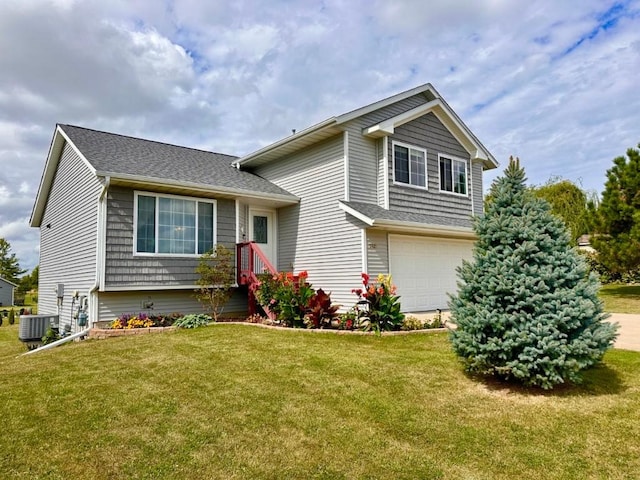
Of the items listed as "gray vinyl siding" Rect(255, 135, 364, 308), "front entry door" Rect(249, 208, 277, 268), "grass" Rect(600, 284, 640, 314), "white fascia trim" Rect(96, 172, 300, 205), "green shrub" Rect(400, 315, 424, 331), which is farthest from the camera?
"front entry door" Rect(249, 208, 277, 268)

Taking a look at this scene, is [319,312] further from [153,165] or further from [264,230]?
[153,165]

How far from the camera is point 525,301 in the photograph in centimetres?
457

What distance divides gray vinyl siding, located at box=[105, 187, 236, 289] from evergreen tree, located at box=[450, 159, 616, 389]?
7668mm

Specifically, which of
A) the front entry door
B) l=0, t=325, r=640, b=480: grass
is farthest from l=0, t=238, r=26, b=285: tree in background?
l=0, t=325, r=640, b=480: grass

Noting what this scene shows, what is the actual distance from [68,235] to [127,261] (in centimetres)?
417

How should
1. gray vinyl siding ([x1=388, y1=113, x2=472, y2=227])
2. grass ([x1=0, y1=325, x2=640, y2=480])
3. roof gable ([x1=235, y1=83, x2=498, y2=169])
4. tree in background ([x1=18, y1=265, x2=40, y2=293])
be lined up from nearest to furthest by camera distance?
grass ([x1=0, y1=325, x2=640, y2=480]), roof gable ([x1=235, y1=83, x2=498, y2=169]), gray vinyl siding ([x1=388, y1=113, x2=472, y2=227]), tree in background ([x1=18, y1=265, x2=40, y2=293])

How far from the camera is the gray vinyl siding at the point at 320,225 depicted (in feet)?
36.4

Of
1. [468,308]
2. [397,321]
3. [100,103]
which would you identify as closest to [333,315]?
[397,321]

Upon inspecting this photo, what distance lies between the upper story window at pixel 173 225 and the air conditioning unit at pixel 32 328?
4.23 metres

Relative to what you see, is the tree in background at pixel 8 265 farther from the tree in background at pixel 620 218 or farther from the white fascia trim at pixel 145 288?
the tree in background at pixel 620 218

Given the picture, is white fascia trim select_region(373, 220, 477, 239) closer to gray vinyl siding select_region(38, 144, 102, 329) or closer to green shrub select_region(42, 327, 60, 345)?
gray vinyl siding select_region(38, 144, 102, 329)

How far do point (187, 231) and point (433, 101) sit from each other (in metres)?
8.65

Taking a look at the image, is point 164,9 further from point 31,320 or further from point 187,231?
point 31,320

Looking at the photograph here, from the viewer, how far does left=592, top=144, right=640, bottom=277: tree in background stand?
1501 centimetres
